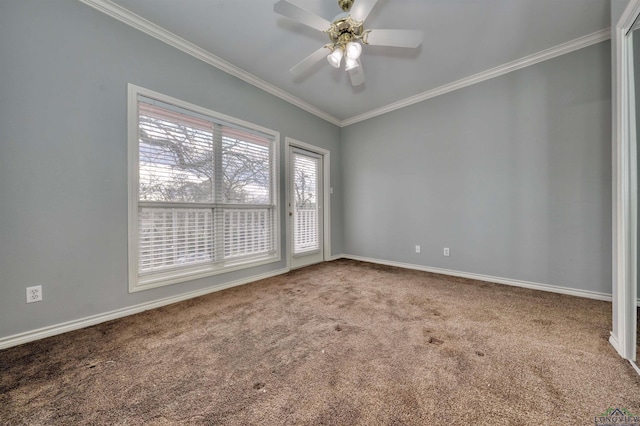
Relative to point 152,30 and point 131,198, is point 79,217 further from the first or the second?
point 152,30

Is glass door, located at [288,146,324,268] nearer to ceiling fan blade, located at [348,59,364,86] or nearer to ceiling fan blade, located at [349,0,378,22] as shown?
ceiling fan blade, located at [348,59,364,86]

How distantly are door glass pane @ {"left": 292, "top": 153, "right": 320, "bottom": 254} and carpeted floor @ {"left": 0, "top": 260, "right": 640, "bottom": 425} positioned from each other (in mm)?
1625

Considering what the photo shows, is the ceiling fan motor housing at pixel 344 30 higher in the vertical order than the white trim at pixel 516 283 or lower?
higher

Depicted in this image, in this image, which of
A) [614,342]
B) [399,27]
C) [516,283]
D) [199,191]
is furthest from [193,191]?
[516,283]

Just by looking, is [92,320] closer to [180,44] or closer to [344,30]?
[180,44]

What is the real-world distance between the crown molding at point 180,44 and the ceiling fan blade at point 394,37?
1749 mm

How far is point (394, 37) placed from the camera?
171 cm

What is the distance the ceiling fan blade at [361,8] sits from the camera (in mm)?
1460

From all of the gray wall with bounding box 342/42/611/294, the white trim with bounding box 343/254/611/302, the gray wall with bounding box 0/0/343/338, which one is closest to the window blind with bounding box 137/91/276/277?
the gray wall with bounding box 0/0/343/338

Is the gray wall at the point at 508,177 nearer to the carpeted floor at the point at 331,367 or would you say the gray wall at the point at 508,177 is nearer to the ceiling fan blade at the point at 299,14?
the carpeted floor at the point at 331,367

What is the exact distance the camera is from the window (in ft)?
6.91

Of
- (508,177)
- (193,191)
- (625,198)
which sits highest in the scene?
(508,177)

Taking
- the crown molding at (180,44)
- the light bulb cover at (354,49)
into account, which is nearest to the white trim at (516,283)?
the light bulb cover at (354,49)

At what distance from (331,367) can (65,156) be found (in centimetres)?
252
